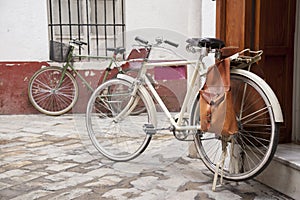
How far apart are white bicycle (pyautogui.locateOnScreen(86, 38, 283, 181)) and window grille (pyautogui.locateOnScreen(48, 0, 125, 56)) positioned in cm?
265

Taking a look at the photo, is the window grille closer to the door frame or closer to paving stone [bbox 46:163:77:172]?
paving stone [bbox 46:163:77:172]

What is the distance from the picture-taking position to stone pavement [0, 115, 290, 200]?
8.71ft

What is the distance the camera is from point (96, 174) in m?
3.08

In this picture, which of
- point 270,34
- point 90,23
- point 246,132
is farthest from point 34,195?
point 90,23

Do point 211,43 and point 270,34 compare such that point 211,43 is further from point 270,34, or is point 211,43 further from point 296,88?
point 296,88

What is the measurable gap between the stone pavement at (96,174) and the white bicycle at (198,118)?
135 millimetres

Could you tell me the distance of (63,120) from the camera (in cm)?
541

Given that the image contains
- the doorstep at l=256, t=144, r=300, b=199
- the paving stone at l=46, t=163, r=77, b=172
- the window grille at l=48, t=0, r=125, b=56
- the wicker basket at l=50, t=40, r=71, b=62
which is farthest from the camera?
the window grille at l=48, t=0, r=125, b=56

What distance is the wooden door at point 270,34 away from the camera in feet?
9.00

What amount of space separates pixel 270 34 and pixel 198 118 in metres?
0.82

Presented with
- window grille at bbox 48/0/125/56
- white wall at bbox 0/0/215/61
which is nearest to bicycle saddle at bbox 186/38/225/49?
white wall at bbox 0/0/215/61

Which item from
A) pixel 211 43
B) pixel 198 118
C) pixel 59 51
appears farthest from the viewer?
pixel 59 51

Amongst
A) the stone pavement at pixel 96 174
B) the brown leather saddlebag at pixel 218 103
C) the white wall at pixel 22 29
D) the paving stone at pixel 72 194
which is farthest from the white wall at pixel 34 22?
the paving stone at pixel 72 194

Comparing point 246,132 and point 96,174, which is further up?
point 246,132
